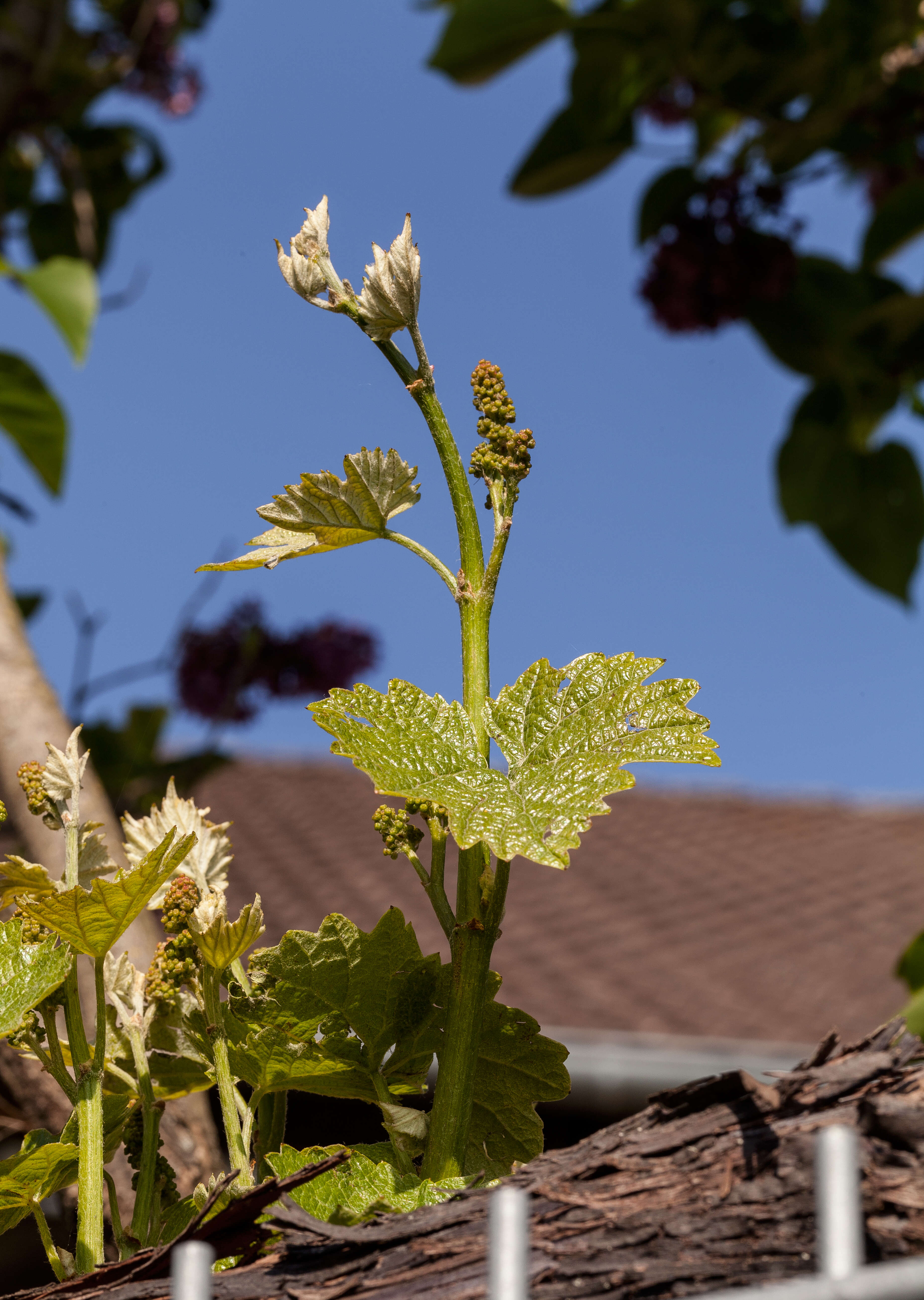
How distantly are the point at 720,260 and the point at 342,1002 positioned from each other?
0.73 m

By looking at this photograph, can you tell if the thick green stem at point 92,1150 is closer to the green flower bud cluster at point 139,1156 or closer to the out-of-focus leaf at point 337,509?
the green flower bud cluster at point 139,1156

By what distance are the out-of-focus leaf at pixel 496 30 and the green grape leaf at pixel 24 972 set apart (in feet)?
2.00

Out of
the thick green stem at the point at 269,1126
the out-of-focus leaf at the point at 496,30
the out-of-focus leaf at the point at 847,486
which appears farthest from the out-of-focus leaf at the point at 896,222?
the thick green stem at the point at 269,1126

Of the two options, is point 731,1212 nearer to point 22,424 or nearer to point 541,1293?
point 541,1293

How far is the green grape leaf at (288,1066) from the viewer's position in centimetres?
38

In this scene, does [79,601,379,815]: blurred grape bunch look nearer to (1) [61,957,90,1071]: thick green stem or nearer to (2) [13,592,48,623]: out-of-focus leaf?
(2) [13,592,48,623]: out-of-focus leaf

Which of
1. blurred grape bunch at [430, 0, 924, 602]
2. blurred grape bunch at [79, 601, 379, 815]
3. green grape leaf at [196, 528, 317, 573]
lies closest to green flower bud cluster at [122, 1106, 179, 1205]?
green grape leaf at [196, 528, 317, 573]

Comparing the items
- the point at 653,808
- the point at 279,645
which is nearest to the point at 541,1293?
the point at 279,645

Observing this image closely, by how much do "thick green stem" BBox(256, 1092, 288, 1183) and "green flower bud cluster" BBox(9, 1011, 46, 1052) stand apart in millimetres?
91

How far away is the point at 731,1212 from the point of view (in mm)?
292

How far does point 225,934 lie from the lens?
0.37m

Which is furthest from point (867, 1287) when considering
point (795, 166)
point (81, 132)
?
point (81, 132)

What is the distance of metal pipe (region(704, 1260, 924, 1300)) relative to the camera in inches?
9.6

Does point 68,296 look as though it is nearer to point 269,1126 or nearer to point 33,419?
point 33,419
